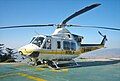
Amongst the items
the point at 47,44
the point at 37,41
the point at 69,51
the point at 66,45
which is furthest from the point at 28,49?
the point at 69,51

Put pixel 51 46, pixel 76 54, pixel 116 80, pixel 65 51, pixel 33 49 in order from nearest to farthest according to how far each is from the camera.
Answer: pixel 116 80, pixel 33 49, pixel 51 46, pixel 65 51, pixel 76 54

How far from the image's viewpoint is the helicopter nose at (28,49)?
15.5 meters

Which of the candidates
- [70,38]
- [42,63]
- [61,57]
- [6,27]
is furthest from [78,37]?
[6,27]

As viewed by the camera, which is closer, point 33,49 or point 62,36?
point 33,49

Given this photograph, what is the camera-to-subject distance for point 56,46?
17.1m

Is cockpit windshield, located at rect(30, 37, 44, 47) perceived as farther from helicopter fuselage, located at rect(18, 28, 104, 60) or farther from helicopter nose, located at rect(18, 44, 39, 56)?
helicopter nose, located at rect(18, 44, 39, 56)

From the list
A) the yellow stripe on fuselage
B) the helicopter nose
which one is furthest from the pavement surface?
the yellow stripe on fuselage

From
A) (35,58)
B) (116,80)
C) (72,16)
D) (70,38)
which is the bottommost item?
(116,80)

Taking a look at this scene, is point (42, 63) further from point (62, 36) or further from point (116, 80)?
point (116, 80)

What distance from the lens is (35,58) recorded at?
1631 cm

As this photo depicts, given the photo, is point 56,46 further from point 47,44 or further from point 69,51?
point 69,51

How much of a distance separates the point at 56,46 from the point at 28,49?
2.53m

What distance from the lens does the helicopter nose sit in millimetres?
15545

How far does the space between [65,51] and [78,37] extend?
217 cm
